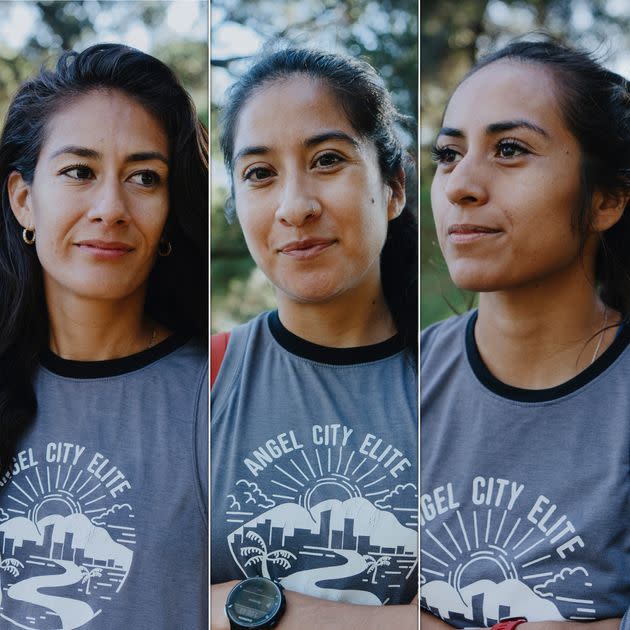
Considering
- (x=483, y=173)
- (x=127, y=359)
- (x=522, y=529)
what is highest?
(x=483, y=173)

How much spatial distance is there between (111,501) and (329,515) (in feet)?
2.45

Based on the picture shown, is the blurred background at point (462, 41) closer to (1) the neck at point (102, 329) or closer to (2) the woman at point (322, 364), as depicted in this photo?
(2) the woman at point (322, 364)

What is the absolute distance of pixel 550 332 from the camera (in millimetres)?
2879

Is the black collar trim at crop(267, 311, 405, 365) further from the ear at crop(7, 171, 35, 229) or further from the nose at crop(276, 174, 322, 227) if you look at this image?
the ear at crop(7, 171, 35, 229)

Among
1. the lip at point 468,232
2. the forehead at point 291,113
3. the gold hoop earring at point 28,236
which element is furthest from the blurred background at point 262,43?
the gold hoop earring at point 28,236

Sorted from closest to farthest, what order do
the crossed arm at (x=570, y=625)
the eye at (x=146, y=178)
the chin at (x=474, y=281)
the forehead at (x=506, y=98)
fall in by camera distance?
the crossed arm at (x=570, y=625) < the forehead at (x=506, y=98) < the chin at (x=474, y=281) < the eye at (x=146, y=178)

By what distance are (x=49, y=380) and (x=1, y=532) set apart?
548 millimetres

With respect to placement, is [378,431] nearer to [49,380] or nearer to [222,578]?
[222,578]

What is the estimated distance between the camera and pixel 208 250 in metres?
3.07

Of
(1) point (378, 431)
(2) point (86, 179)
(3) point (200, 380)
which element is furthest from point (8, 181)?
(1) point (378, 431)

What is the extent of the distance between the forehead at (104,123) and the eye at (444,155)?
3.10 ft

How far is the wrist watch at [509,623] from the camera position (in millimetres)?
2748

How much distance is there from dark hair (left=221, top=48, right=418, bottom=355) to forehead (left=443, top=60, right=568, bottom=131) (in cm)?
21

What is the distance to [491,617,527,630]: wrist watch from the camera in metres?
2.75
